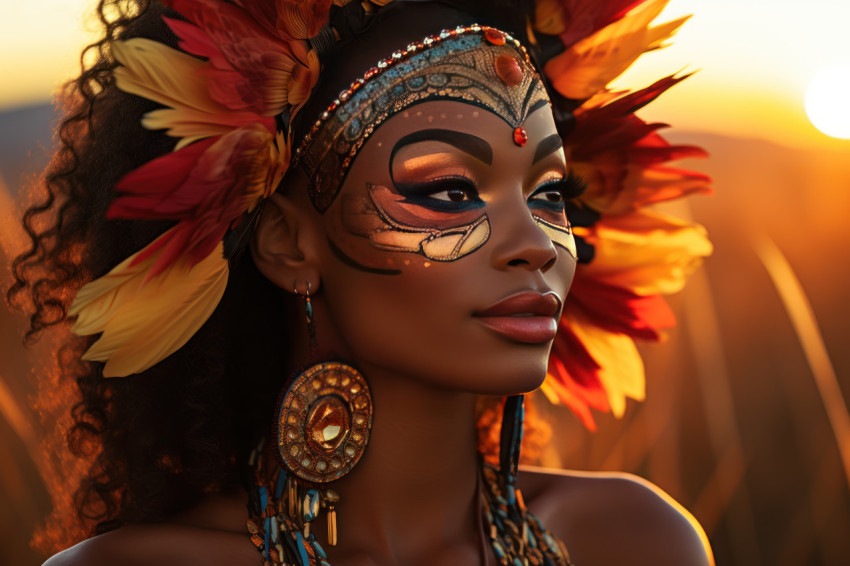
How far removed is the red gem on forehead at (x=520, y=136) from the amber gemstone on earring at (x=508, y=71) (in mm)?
139

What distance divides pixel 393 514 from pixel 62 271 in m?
1.06

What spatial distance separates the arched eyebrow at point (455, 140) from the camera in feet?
7.64

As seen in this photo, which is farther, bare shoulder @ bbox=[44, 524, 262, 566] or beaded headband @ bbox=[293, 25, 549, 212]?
beaded headband @ bbox=[293, 25, 549, 212]

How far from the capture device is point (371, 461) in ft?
8.25

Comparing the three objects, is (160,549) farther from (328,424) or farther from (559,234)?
(559,234)

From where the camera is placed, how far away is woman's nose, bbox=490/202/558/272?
228 cm

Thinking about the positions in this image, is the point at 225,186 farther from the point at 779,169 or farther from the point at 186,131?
the point at 779,169

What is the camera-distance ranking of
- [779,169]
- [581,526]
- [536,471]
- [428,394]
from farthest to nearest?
[779,169]
[536,471]
[581,526]
[428,394]

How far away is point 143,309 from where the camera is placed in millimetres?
2195

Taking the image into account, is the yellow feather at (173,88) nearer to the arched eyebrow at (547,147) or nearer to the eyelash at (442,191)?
the eyelash at (442,191)

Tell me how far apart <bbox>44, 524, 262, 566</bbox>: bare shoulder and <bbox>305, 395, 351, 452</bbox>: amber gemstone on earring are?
31cm

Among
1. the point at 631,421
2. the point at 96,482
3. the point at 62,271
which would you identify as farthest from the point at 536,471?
the point at 631,421

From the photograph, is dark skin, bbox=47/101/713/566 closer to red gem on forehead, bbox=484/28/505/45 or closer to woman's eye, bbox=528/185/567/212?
woman's eye, bbox=528/185/567/212

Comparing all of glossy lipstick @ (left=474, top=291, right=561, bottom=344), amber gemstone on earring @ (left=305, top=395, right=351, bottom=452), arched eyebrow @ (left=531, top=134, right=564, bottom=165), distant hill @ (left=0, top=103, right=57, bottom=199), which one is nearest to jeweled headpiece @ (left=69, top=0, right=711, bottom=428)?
arched eyebrow @ (left=531, top=134, right=564, bottom=165)
